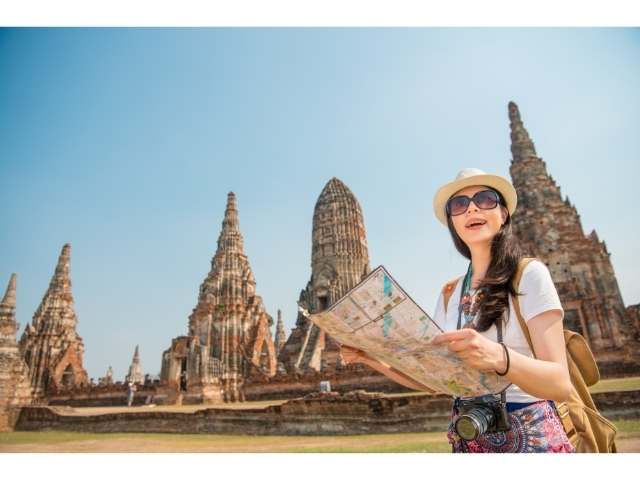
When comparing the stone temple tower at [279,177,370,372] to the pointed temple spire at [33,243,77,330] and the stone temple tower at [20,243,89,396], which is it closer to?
the stone temple tower at [20,243,89,396]

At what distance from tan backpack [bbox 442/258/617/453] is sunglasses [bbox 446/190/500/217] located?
1.28ft

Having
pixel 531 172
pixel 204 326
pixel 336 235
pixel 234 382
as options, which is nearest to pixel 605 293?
pixel 531 172

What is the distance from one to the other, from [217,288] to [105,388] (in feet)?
28.5

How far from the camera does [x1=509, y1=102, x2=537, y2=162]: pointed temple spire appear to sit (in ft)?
88.0

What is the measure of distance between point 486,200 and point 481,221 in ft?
0.36

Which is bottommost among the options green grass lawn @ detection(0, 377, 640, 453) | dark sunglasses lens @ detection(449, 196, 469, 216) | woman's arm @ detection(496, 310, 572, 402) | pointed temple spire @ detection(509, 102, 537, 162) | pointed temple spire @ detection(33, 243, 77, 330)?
green grass lawn @ detection(0, 377, 640, 453)

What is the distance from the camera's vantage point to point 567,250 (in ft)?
75.5

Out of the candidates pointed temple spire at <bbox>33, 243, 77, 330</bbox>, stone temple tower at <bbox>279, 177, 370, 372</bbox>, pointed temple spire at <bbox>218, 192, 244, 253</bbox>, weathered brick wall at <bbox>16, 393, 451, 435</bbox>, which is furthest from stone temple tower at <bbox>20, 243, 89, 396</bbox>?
weathered brick wall at <bbox>16, 393, 451, 435</bbox>

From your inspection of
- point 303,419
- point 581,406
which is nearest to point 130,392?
point 303,419

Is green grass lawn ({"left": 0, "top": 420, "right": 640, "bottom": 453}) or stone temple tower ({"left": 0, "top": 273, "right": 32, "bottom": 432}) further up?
stone temple tower ({"left": 0, "top": 273, "right": 32, "bottom": 432})

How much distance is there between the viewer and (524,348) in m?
1.79

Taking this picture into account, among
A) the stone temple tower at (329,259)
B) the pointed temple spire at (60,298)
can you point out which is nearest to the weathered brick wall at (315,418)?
the stone temple tower at (329,259)

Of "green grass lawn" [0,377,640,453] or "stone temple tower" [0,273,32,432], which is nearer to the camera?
"green grass lawn" [0,377,640,453]

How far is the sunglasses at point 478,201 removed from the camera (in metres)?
2.17
